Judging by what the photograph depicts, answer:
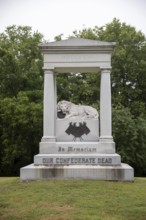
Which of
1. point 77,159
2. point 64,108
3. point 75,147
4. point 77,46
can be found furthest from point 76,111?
point 77,46

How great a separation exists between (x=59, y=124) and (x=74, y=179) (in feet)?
9.37

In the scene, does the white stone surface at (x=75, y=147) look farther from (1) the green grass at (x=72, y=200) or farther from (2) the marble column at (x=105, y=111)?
(1) the green grass at (x=72, y=200)

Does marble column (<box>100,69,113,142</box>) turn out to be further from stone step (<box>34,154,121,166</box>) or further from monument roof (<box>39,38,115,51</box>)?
monument roof (<box>39,38,115,51</box>)

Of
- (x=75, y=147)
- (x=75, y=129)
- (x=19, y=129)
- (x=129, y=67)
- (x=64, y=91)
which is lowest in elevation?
(x=75, y=147)

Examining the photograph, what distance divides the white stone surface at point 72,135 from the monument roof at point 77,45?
2870mm

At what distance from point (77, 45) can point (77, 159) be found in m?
4.41

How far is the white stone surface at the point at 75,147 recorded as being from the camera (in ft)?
44.0

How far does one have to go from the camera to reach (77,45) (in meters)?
13.8

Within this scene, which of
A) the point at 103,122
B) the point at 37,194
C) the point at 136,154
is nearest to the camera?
the point at 37,194

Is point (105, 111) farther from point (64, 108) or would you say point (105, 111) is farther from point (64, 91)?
point (64, 91)

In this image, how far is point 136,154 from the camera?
24.1m

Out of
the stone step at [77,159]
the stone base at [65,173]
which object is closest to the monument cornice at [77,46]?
the stone step at [77,159]

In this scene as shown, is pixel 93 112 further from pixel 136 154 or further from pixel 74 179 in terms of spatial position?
pixel 136 154

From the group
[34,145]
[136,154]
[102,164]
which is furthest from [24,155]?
[102,164]
